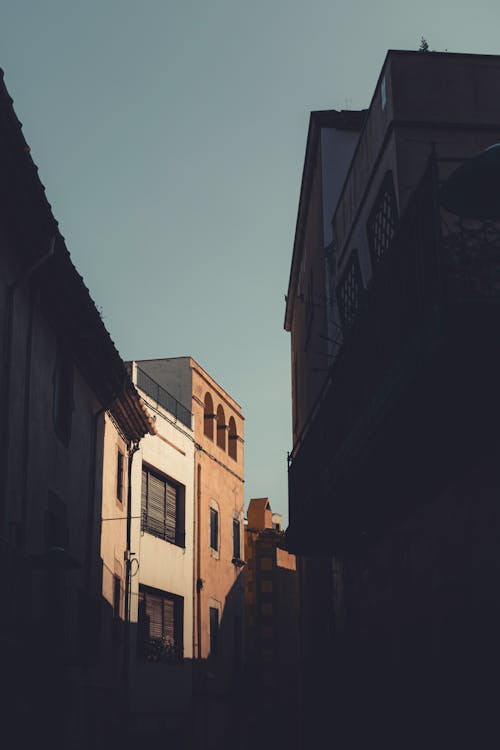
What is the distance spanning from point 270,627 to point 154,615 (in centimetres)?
1293

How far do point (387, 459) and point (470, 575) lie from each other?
5.31ft

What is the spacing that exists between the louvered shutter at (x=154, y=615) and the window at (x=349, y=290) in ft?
36.8

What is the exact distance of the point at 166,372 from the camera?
29.2 metres

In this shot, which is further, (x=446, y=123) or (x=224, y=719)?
(x=224, y=719)

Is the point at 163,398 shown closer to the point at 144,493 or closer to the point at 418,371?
the point at 144,493

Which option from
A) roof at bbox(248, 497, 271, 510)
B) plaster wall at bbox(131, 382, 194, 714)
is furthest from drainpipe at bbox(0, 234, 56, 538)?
roof at bbox(248, 497, 271, 510)

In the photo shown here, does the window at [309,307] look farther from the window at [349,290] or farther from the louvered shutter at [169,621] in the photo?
the louvered shutter at [169,621]

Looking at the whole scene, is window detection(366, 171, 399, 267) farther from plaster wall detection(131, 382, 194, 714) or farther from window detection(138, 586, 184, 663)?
window detection(138, 586, 184, 663)

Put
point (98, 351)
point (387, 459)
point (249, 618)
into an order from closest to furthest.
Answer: point (387, 459) → point (98, 351) → point (249, 618)

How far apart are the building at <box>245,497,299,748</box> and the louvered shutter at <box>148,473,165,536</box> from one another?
7.11 metres

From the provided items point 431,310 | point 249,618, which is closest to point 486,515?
point 431,310

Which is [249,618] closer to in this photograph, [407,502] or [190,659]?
[190,659]

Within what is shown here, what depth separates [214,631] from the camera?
27.8 m

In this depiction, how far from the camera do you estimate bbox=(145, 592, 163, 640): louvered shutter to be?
2371cm
